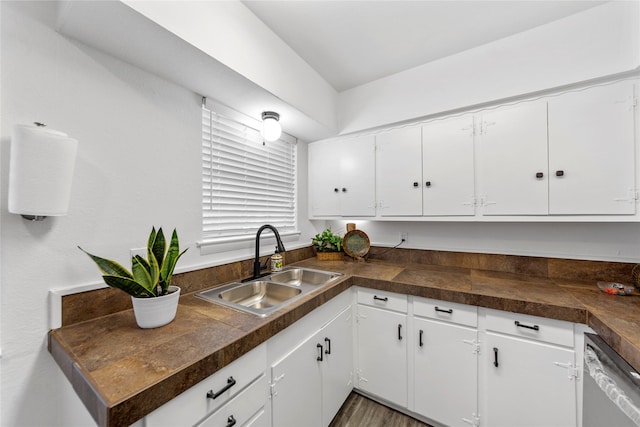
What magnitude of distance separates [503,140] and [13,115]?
2519mm

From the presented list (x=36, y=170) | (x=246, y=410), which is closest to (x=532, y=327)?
(x=246, y=410)

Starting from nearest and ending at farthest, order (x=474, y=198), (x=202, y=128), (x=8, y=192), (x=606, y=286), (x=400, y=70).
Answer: (x=8, y=192)
(x=606, y=286)
(x=202, y=128)
(x=474, y=198)
(x=400, y=70)

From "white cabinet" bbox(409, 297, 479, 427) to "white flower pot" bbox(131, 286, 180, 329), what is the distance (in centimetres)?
141

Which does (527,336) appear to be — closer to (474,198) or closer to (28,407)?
(474,198)

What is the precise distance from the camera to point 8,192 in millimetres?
875

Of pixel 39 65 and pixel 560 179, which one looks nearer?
pixel 39 65

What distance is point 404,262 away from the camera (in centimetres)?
225

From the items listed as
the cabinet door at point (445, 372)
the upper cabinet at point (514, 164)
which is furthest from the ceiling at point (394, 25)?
the cabinet door at point (445, 372)

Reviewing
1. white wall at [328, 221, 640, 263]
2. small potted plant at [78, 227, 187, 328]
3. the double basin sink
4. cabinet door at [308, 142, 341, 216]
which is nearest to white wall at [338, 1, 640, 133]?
cabinet door at [308, 142, 341, 216]

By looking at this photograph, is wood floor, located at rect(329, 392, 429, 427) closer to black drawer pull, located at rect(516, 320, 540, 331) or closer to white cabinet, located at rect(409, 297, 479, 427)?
white cabinet, located at rect(409, 297, 479, 427)

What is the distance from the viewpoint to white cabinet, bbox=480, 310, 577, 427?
120 cm

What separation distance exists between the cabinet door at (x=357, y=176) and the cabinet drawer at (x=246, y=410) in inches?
60.6

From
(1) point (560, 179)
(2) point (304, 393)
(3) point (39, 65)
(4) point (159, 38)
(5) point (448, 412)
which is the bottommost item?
(5) point (448, 412)

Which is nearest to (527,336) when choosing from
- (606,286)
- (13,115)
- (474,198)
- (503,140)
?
(606,286)
